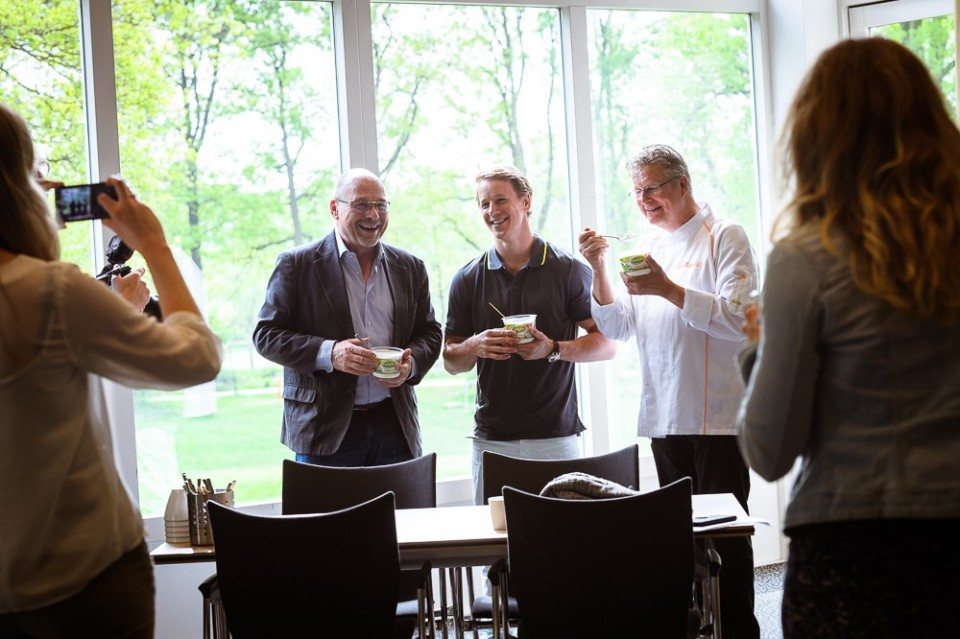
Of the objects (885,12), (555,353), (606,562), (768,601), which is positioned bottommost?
(768,601)

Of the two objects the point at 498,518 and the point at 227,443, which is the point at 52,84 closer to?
the point at 227,443

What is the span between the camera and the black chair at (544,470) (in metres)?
3.61

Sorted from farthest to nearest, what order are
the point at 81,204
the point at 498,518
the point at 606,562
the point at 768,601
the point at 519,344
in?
the point at 768,601 → the point at 519,344 → the point at 498,518 → the point at 606,562 → the point at 81,204

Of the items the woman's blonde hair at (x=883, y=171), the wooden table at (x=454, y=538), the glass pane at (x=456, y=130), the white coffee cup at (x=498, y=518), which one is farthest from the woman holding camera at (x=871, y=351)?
the glass pane at (x=456, y=130)

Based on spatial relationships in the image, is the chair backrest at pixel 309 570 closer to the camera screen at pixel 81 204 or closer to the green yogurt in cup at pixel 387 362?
the green yogurt in cup at pixel 387 362

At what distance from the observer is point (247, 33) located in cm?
484

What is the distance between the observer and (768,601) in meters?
4.94

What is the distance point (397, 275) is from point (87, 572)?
2640 mm

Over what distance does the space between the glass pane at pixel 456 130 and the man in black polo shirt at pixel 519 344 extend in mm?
761

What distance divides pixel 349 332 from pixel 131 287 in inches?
36.3

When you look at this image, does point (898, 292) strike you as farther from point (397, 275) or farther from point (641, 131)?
point (641, 131)

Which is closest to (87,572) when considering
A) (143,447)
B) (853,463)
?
(853,463)

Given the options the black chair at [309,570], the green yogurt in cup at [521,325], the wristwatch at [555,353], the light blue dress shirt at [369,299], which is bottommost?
the black chair at [309,570]

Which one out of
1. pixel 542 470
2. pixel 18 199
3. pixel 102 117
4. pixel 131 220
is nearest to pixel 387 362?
pixel 542 470
